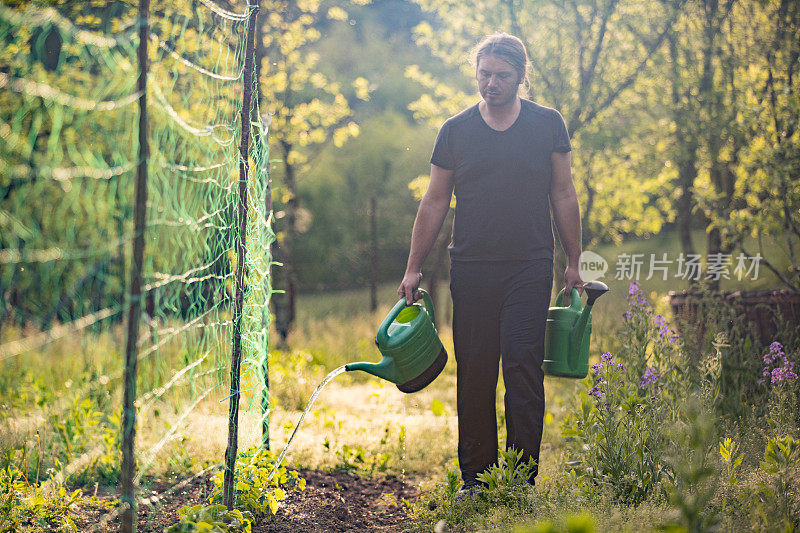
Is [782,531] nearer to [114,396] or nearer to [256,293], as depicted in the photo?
[256,293]

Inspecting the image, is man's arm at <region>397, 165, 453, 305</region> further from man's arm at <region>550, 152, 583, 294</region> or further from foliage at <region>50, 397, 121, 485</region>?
foliage at <region>50, 397, 121, 485</region>

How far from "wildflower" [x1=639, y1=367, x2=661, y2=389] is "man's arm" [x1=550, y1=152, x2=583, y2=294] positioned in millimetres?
487

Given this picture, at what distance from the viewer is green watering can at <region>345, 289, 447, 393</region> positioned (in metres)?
2.80

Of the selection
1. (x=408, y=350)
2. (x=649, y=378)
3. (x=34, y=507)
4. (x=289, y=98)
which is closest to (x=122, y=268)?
(x=34, y=507)

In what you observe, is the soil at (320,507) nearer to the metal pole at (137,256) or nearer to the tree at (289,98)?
the metal pole at (137,256)

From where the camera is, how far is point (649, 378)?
3164mm

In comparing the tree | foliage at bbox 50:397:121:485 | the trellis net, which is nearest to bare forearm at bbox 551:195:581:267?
the trellis net

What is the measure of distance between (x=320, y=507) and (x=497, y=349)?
0.98 m

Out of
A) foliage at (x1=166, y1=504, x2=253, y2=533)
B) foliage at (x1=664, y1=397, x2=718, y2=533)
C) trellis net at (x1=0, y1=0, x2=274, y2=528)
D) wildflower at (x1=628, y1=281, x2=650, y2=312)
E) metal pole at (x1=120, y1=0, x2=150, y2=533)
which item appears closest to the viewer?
foliage at (x1=664, y1=397, x2=718, y2=533)

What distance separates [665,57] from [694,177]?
1347 mm

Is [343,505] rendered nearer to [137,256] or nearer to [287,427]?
[287,427]

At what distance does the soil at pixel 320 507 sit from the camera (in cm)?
268

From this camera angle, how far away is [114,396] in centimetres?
439

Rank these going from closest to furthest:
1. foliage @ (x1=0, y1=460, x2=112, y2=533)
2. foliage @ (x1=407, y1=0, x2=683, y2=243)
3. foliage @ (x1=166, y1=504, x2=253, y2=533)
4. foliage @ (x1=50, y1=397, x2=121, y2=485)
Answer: foliage @ (x1=166, y1=504, x2=253, y2=533) → foliage @ (x1=0, y1=460, x2=112, y2=533) → foliage @ (x1=50, y1=397, x2=121, y2=485) → foliage @ (x1=407, y1=0, x2=683, y2=243)
